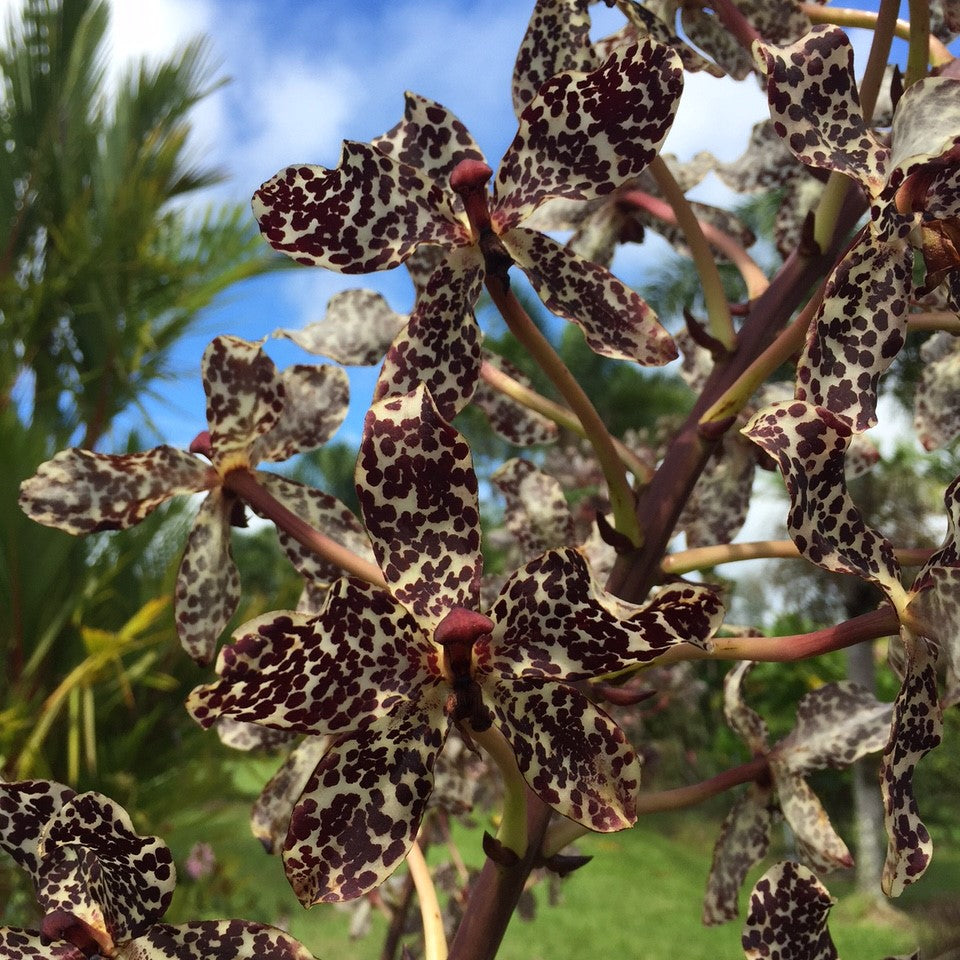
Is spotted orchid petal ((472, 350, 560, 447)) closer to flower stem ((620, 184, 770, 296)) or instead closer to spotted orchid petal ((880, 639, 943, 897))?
flower stem ((620, 184, 770, 296))

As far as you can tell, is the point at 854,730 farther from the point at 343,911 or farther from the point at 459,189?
the point at 343,911

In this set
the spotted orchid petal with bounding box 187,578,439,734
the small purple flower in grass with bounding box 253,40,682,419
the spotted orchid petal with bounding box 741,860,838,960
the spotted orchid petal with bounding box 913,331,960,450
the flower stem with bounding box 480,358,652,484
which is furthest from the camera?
the spotted orchid petal with bounding box 913,331,960,450

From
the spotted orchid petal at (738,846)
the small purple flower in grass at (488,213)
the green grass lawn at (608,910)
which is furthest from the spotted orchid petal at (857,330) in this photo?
the green grass lawn at (608,910)

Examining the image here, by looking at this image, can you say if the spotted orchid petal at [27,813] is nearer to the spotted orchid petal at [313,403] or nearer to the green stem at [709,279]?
the spotted orchid petal at [313,403]

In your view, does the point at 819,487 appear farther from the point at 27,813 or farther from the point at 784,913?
the point at 27,813

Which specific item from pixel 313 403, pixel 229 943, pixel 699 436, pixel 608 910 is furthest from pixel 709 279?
pixel 608 910

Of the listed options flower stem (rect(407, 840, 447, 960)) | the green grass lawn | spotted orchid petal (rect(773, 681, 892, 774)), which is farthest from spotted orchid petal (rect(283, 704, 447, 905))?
the green grass lawn
